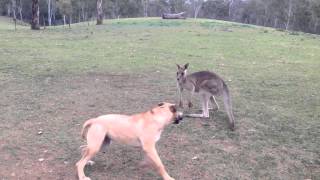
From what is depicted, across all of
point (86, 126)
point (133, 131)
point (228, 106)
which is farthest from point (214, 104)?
point (86, 126)

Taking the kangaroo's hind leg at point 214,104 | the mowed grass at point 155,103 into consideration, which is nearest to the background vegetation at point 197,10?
the mowed grass at point 155,103

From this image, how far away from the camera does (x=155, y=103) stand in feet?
28.6

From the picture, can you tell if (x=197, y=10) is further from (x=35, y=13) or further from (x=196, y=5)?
(x=35, y=13)

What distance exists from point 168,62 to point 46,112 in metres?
5.88

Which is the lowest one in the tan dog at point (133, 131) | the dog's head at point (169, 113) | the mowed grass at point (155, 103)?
the mowed grass at point (155, 103)

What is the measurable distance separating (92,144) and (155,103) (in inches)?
138

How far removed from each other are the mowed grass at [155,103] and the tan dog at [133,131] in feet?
1.30

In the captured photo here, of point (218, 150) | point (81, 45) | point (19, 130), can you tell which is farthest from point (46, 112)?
point (81, 45)

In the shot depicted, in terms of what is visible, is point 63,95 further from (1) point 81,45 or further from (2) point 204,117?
(1) point 81,45

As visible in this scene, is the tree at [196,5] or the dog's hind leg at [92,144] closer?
the dog's hind leg at [92,144]

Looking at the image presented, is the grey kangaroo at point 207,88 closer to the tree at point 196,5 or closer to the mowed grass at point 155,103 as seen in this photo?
the mowed grass at point 155,103

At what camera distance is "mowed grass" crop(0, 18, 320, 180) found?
593 cm

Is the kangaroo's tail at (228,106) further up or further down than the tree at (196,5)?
further down

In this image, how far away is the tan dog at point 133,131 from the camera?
529cm
